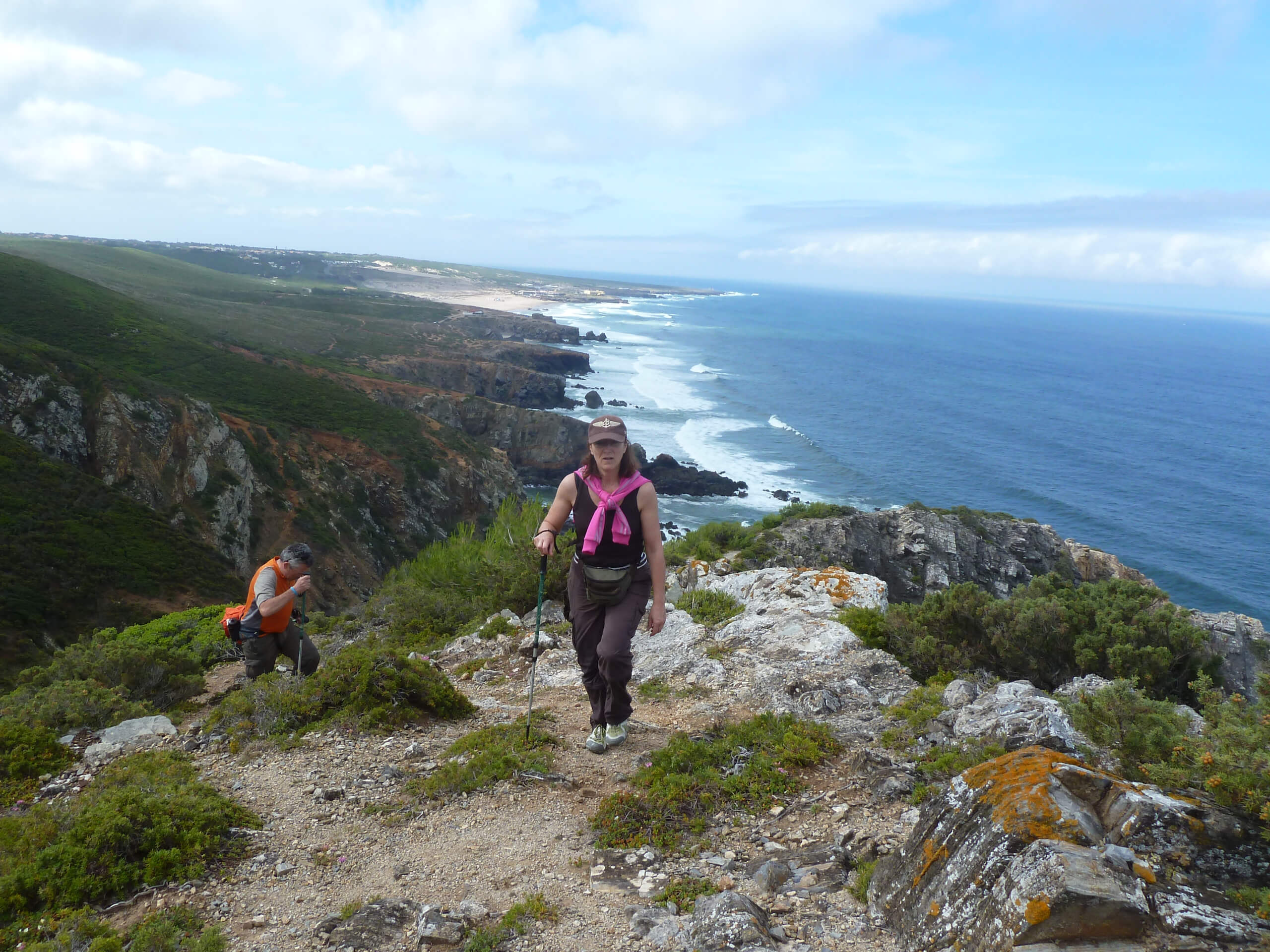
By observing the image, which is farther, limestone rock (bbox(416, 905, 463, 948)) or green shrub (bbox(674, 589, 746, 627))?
green shrub (bbox(674, 589, 746, 627))

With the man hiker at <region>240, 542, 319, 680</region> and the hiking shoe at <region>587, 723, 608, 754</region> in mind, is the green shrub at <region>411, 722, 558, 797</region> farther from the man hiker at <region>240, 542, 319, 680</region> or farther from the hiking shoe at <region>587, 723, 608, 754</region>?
the man hiker at <region>240, 542, 319, 680</region>

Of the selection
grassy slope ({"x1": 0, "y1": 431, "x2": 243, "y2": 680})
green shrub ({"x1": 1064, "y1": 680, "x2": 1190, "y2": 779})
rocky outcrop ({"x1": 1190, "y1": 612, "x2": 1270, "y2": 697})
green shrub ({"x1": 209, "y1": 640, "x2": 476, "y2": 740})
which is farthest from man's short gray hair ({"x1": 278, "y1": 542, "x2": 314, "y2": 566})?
grassy slope ({"x1": 0, "y1": 431, "x2": 243, "y2": 680})

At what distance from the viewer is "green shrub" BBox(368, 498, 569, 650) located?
33.0 ft

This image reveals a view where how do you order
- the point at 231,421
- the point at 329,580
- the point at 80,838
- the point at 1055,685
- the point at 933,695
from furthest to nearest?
the point at 231,421 → the point at 329,580 → the point at 1055,685 → the point at 933,695 → the point at 80,838

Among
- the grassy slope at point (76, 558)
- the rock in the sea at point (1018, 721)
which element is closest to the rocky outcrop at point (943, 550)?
the rock in the sea at point (1018, 721)

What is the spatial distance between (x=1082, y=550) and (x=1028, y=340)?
16568 cm

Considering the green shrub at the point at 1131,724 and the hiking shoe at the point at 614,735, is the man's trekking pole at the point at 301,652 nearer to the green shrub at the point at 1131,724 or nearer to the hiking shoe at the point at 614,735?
the hiking shoe at the point at 614,735

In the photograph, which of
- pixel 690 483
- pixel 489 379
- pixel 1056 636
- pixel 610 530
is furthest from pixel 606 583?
pixel 489 379

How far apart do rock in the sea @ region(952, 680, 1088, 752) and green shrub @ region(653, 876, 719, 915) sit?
203 cm

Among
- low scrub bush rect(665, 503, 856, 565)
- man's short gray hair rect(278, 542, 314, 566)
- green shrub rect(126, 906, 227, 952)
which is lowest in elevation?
low scrub bush rect(665, 503, 856, 565)

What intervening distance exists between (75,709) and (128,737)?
2.62 ft

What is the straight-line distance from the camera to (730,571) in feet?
42.1

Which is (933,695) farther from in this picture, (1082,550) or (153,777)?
(1082,550)

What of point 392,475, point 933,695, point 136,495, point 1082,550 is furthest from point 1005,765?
point 392,475
